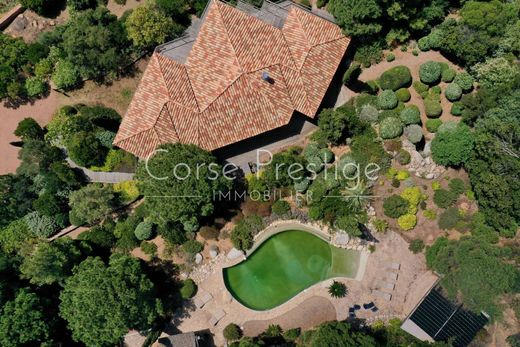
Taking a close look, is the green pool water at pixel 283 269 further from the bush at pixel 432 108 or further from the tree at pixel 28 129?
the tree at pixel 28 129

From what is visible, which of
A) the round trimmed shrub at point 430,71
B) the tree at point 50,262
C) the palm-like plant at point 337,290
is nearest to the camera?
the tree at point 50,262

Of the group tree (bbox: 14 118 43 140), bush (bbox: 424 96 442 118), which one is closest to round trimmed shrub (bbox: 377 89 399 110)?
bush (bbox: 424 96 442 118)

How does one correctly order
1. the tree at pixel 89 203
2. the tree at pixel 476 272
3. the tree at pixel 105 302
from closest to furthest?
the tree at pixel 105 302
the tree at pixel 476 272
the tree at pixel 89 203

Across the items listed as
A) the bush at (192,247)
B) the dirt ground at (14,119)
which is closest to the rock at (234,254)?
the bush at (192,247)

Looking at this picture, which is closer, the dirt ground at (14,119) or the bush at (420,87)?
the bush at (420,87)

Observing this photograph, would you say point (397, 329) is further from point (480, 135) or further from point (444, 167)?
point (480, 135)

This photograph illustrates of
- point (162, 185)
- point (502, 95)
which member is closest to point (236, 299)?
point (162, 185)

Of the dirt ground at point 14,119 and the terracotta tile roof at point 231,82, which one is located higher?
the terracotta tile roof at point 231,82

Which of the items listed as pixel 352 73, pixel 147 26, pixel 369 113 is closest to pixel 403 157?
pixel 369 113

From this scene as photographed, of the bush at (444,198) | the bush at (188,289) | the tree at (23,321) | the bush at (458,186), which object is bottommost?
the tree at (23,321)
